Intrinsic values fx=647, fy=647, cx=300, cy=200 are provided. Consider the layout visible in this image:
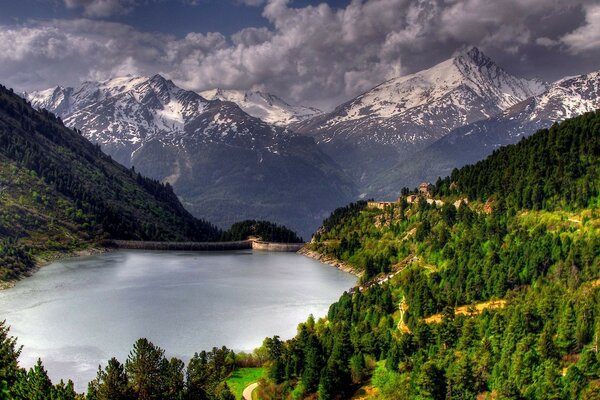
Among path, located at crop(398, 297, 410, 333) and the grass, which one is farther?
path, located at crop(398, 297, 410, 333)

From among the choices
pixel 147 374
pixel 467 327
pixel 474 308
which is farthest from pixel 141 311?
pixel 467 327

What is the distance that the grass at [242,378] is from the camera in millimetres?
97000

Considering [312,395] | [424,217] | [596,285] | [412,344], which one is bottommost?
[312,395]

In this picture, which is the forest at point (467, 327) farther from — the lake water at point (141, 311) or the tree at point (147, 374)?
the lake water at point (141, 311)

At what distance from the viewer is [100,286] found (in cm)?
16938

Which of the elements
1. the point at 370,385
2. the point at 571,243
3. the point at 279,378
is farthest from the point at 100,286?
the point at 571,243

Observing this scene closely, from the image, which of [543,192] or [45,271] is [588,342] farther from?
[45,271]

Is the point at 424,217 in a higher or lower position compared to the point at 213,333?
higher

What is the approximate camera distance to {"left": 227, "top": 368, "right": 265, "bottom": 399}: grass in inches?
3819

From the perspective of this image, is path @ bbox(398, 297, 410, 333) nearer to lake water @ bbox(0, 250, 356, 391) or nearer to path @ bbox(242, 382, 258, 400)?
lake water @ bbox(0, 250, 356, 391)

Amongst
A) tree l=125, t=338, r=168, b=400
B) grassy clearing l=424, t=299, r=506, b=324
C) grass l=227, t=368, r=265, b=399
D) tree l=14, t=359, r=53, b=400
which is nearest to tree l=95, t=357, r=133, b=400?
tree l=125, t=338, r=168, b=400

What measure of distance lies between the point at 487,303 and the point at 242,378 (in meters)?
48.7

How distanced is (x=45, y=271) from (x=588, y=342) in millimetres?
152318

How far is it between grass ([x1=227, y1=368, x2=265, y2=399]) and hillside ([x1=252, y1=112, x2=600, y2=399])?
16.1 ft
